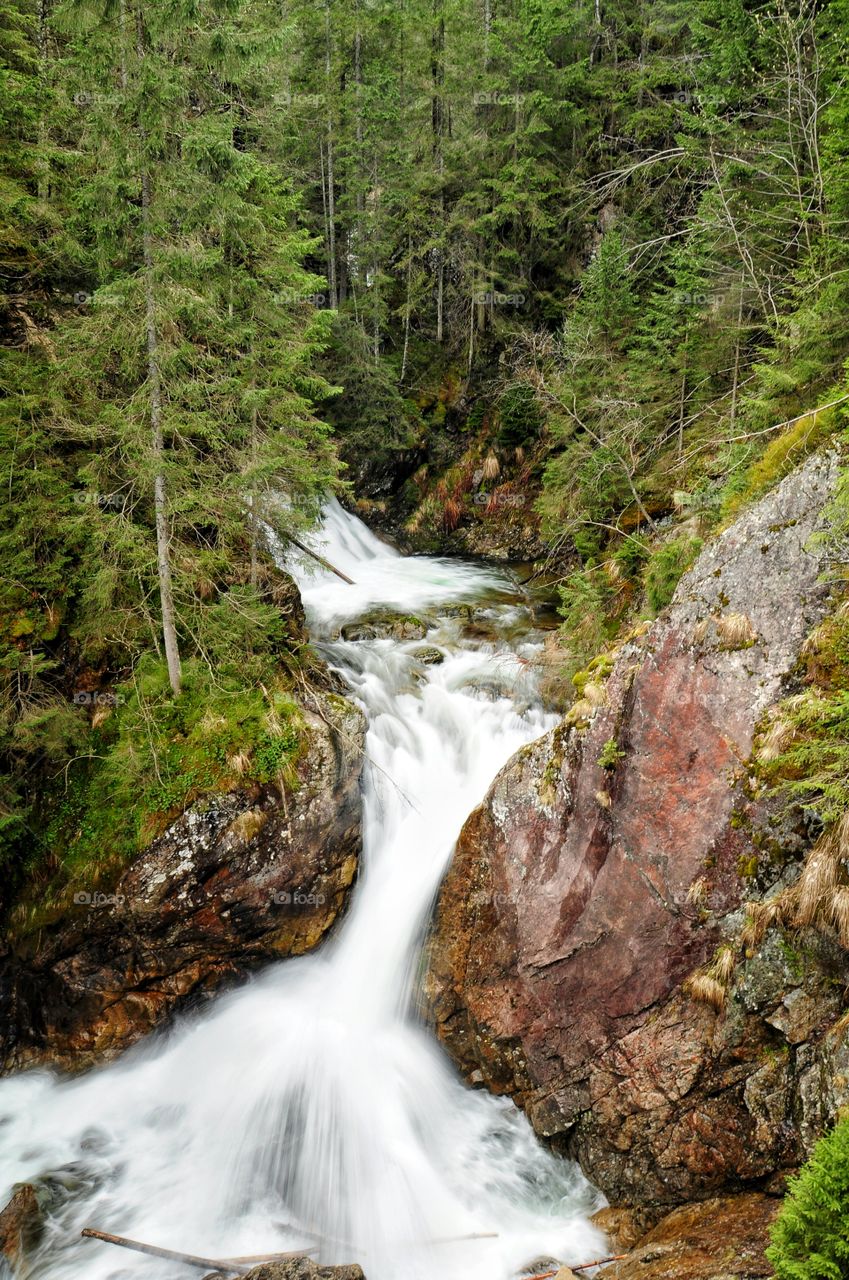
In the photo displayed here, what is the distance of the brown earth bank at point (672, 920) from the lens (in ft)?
18.4

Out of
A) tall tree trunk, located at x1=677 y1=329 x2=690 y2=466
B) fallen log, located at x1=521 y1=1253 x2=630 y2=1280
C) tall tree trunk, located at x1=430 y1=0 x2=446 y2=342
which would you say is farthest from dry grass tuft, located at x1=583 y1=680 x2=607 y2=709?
tall tree trunk, located at x1=430 y1=0 x2=446 y2=342

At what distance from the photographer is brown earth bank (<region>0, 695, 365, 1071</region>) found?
8570 millimetres

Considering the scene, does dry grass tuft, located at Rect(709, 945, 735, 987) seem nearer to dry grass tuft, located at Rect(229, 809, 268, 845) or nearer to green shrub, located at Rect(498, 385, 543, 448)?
dry grass tuft, located at Rect(229, 809, 268, 845)

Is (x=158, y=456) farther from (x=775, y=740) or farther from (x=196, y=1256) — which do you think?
(x=196, y=1256)

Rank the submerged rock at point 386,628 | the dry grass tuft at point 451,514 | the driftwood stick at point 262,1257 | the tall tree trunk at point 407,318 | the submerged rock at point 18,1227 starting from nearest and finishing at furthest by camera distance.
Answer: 1. the driftwood stick at point 262,1257
2. the submerged rock at point 18,1227
3. the submerged rock at point 386,628
4. the dry grass tuft at point 451,514
5. the tall tree trunk at point 407,318

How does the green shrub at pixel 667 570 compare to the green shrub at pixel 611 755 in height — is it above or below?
above

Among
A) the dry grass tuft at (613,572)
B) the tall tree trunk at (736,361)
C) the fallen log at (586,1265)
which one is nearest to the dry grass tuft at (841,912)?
the fallen log at (586,1265)

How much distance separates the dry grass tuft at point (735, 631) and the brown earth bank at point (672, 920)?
0.6 inches

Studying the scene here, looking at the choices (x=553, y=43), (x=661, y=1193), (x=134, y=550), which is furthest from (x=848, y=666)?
(x=553, y=43)

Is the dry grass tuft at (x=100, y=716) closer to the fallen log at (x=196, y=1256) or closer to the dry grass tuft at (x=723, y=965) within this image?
the fallen log at (x=196, y=1256)

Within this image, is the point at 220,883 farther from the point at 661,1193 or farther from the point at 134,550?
the point at 661,1193

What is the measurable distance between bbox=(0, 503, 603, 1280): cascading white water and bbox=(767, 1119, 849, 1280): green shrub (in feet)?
13.6

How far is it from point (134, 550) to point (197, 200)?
4.27m

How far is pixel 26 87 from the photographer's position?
956cm
